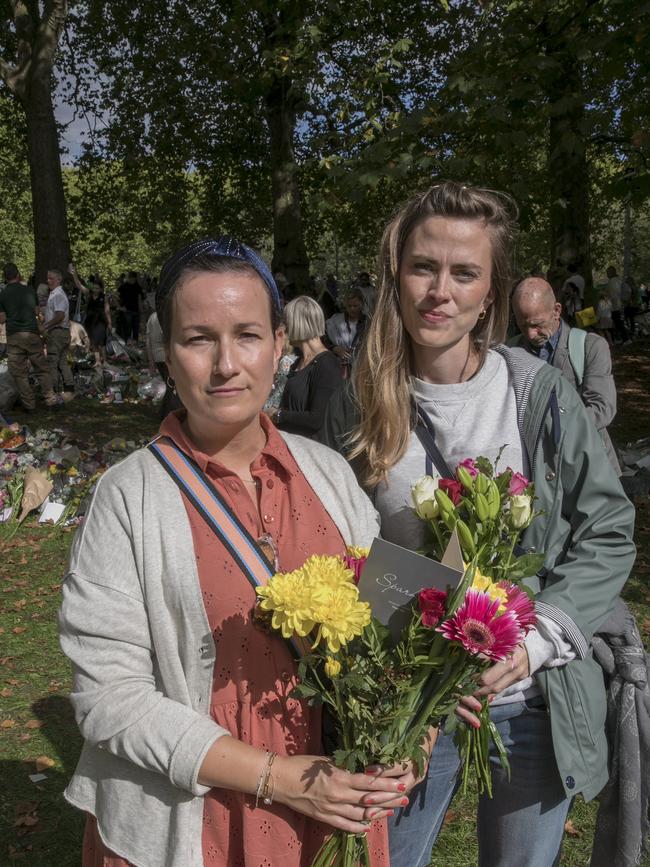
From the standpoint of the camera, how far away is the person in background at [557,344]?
504 centimetres

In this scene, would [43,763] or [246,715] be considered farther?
[43,763]

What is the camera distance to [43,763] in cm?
436

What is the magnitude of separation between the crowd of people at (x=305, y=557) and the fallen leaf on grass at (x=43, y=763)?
9.45ft

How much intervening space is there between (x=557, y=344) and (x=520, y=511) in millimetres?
3759

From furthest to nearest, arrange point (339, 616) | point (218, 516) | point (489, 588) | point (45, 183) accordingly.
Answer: point (45, 183)
point (218, 516)
point (489, 588)
point (339, 616)

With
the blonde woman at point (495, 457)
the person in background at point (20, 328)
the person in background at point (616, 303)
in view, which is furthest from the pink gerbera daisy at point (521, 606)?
the person in background at point (616, 303)

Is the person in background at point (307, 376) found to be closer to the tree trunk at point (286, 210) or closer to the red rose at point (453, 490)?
the red rose at point (453, 490)

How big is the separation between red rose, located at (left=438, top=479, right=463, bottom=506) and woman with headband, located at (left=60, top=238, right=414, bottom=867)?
11.0 inches

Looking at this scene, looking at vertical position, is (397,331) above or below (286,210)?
below

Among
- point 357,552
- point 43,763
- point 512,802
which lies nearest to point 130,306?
point 43,763

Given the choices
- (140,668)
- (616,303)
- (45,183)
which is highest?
(45,183)

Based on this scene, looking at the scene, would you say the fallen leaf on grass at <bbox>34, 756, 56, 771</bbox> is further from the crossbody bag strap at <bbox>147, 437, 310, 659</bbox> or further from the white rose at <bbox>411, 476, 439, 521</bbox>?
the white rose at <bbox>411, 476, 439, 521</bbox>

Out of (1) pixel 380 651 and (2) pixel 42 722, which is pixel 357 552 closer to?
(1) pixel 380 651

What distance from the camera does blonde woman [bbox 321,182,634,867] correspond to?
6.29ft
